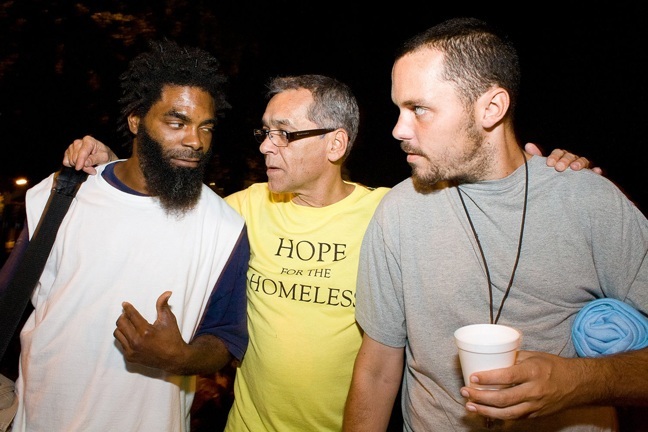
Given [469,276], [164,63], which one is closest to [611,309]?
[469,276]

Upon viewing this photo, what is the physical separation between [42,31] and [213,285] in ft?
16.6

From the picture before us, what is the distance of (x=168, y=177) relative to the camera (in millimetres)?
2500

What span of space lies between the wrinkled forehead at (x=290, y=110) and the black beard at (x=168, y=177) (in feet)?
2.04

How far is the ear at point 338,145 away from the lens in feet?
10.2

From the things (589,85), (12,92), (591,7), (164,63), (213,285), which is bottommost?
(213,285)

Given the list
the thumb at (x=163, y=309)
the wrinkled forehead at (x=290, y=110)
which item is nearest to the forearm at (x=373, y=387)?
the thumb at (x=163, y=309)

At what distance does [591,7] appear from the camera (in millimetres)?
7168

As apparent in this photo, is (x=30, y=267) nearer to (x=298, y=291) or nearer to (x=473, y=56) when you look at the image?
(x=298, y=291)

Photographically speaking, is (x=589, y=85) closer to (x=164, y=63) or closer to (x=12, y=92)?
(x=164, y=63)

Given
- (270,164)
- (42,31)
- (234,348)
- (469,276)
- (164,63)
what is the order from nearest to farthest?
(469,276), (234,348), (164,63), (270,164), (42,31)

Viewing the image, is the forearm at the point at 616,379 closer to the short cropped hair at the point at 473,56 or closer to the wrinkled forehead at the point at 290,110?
the short cropped hair at the point at 473,56

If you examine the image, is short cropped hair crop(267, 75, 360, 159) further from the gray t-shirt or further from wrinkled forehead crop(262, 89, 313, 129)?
the gray t-shirt

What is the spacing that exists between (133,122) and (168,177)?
1.82 ft

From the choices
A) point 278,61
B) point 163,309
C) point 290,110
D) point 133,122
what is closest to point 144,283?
point 163,309
